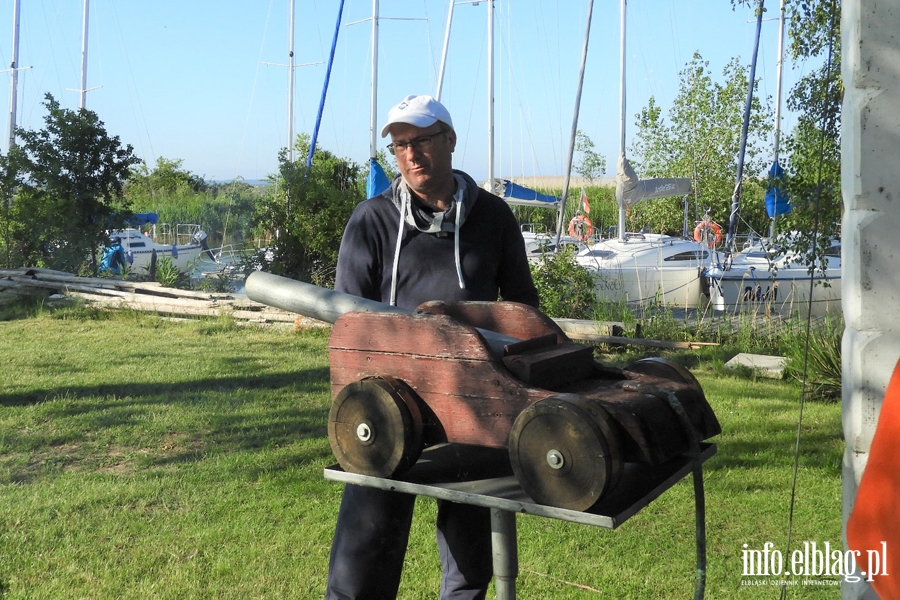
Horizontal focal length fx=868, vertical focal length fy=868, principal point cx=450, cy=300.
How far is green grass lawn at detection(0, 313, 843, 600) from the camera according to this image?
13.4ft

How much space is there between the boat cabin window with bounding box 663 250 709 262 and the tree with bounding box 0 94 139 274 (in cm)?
996

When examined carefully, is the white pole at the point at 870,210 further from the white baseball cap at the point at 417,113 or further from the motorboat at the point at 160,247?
the motorboat at the point at 160,247

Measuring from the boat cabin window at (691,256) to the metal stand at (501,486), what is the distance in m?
15.0

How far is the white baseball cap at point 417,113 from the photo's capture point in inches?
101

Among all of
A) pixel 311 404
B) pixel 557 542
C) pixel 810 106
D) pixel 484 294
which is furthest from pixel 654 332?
pixel 484 294

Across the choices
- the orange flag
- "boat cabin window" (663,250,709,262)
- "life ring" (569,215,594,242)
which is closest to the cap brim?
the orange flag

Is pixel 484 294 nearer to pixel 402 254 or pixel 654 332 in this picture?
pixel 402 254

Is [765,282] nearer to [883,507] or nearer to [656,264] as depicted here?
[656,264]

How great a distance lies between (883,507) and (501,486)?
86 cm

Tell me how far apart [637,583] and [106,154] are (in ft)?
39.9

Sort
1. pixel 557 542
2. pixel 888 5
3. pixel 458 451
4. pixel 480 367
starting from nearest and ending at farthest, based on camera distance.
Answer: pixel 888 5
pixel 480 367
pixel 458 451
pixel 557 542

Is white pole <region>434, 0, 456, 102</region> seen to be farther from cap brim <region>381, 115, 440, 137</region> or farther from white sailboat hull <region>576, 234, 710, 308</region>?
cap brim <region>381, 115, 440, 137</region>

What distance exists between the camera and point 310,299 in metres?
2.31

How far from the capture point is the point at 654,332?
1025cm
